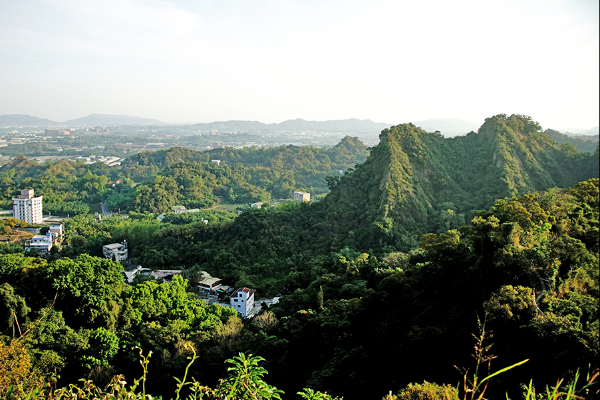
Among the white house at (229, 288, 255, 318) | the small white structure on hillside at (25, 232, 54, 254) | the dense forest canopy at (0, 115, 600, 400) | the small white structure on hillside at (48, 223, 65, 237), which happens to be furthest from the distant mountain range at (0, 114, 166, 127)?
the white house at (229, 288, 255, 318)

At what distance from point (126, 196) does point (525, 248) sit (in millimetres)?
36451

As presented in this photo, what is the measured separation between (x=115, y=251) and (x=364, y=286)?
14.7 metres

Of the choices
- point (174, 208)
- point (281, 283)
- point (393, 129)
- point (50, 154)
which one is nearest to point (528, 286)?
point (281, 283)

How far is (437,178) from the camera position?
25.1 meters

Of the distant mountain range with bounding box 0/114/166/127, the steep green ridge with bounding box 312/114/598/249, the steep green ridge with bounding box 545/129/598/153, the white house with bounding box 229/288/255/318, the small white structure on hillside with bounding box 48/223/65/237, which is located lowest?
the white house with bounding box 229/288/255/318

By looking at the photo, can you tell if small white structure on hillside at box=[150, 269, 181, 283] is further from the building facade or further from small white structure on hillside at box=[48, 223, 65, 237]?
the building facade

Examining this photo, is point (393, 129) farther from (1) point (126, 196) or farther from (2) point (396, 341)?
(1) point (126, 196)

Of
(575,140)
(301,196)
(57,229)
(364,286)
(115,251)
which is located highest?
(575,140)

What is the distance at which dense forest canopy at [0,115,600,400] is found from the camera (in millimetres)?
7668

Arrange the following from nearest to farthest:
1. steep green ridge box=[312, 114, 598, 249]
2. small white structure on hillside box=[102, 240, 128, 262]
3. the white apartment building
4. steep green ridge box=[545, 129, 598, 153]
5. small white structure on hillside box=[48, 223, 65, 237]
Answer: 1. steep green ridge box=[312, 114, 598, 249]
2. small white structure on hillside box=[102, 240, 128, 262]
3. small white structure on hillside box=[48, 223, 65, 237]
4. steep green ridge box=[545, 129, 598, 153]
5. the white apartment building

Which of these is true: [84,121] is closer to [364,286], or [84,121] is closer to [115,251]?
[115,251]

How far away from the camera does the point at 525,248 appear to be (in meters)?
9.05

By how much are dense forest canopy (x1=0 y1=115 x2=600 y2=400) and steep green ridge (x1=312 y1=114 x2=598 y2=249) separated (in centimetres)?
12

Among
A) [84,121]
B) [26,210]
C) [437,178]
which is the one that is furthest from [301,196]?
[84,121]
